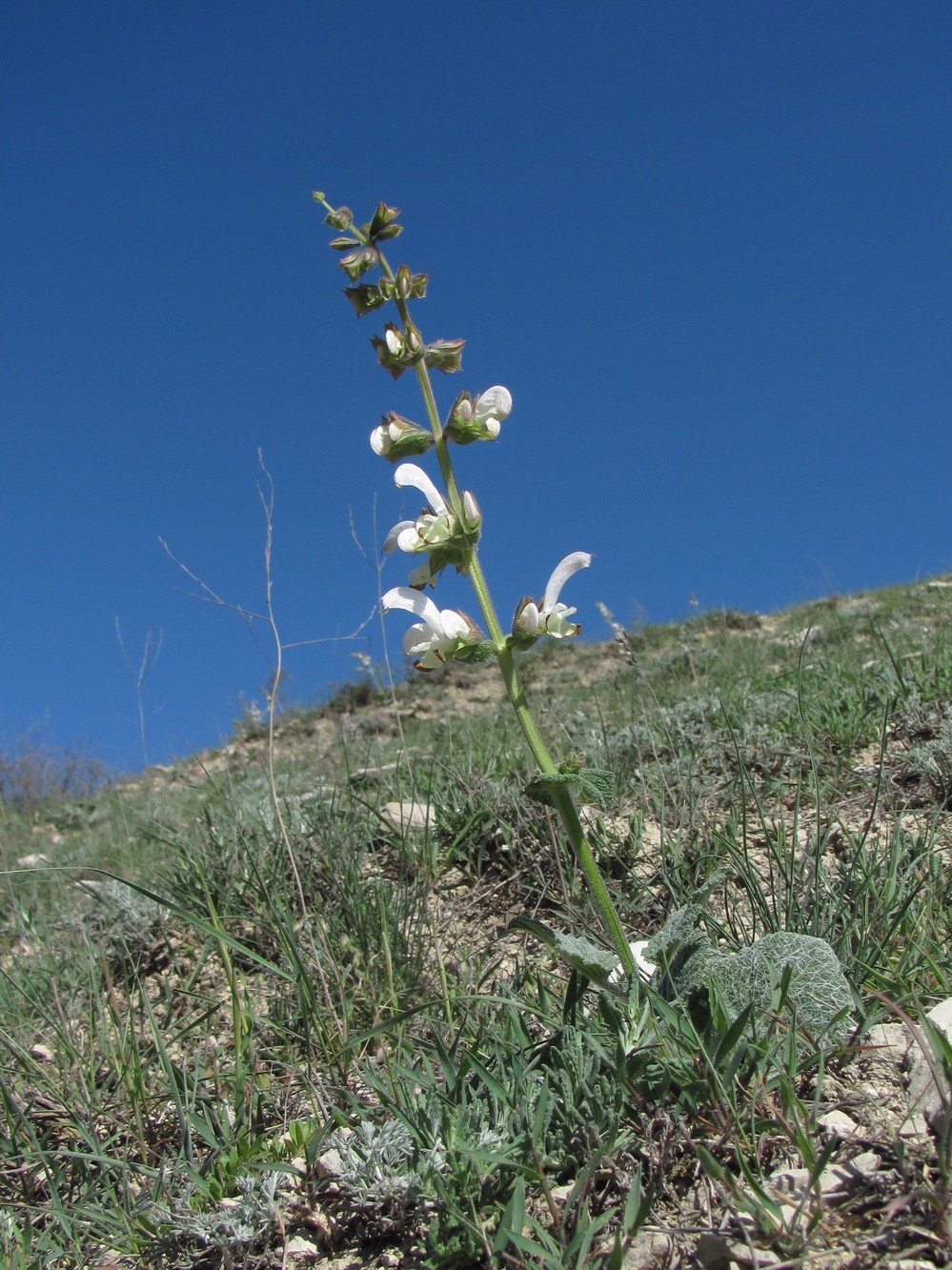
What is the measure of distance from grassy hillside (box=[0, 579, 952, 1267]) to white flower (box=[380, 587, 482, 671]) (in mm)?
497

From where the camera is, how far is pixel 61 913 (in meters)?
3.39

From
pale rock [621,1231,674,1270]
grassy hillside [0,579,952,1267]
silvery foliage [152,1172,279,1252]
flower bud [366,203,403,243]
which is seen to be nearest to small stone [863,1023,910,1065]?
grassy hillside [0,579,952,1267]

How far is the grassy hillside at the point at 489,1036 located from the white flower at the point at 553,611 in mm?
678

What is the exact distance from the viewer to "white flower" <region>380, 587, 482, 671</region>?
1.96 m

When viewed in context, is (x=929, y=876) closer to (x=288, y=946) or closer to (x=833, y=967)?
(x=833, y=967)

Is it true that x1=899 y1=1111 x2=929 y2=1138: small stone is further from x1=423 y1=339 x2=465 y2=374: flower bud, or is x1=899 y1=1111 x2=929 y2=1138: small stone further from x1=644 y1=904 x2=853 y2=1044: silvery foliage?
x1=423 y1=339 x2=465 y2=374: flower bud

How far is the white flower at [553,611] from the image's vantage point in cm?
195

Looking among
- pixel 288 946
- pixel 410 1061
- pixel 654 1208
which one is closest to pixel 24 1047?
pixel 288 946

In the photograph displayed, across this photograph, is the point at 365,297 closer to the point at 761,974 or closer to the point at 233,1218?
the point at 761,974

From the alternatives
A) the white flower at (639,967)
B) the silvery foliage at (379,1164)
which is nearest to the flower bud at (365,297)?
the white flower at (639,967)

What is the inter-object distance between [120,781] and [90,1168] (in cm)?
737

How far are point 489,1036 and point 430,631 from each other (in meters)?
0.92

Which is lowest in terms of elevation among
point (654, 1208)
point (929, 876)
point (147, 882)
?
point (654, 1208)

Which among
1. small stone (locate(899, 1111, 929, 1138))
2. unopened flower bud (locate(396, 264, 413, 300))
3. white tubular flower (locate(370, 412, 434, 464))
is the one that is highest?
unopened flower bud (locate(396, 264, 413, 300))
